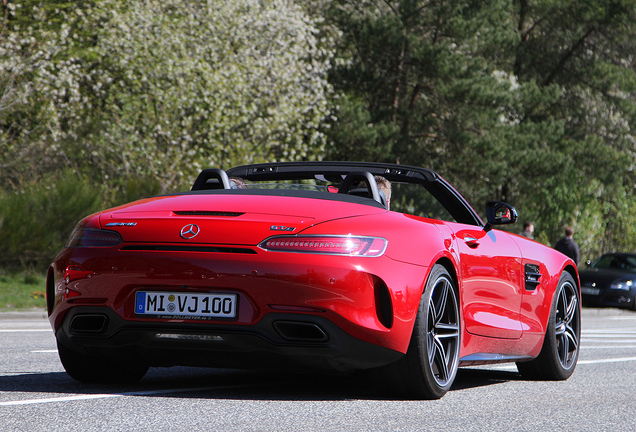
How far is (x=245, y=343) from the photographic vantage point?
4.58m

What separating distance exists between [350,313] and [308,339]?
243mm

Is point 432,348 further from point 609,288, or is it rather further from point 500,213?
point 609,288

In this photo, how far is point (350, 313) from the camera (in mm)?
4570

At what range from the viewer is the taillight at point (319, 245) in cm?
459

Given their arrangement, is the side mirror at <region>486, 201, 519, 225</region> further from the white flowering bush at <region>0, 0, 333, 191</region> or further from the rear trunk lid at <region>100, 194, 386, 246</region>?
the white flowering bush at <region>0, 0, 333, 191</region>

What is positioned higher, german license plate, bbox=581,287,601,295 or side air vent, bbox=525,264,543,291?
side air vent, bbox=525,264,543,291

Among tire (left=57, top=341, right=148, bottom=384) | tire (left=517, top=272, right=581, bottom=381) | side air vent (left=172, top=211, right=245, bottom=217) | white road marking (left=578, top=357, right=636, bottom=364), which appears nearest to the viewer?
side air vent (left=172, top=211, right=245, bottom=217)

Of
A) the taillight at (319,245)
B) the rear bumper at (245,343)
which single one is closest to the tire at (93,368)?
the rear bumper at (245,343)

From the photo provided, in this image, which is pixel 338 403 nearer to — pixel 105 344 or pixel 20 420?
pixel 105 344

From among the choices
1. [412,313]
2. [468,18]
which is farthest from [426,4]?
[412,313]

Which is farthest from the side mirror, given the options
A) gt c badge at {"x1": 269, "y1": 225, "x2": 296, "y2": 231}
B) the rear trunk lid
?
gt c badge at {"x1": 269, "y1": 225, "x2": 296, "y2": 231}

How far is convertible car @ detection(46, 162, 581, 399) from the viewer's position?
14.9 ft

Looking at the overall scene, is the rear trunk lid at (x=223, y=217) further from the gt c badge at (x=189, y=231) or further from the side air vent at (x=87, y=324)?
the side air vent at (x=87, y=324)

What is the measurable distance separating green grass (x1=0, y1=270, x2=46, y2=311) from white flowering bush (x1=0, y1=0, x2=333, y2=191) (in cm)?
636
